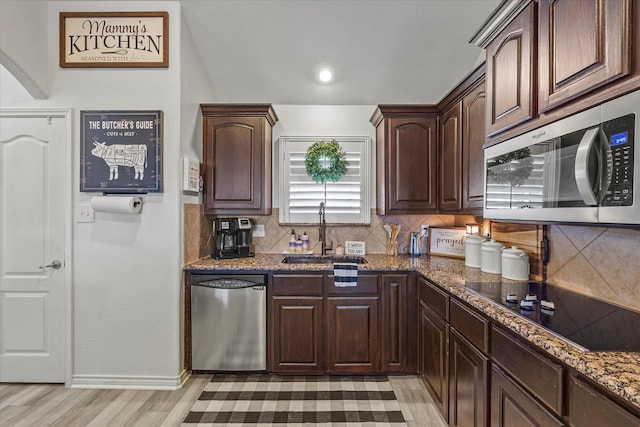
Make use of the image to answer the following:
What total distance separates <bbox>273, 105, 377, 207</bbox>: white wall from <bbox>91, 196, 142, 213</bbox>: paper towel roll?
142 cm

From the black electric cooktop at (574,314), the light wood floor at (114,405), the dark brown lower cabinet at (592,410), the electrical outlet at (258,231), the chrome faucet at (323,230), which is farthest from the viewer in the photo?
the electrical outlet at (258,231)

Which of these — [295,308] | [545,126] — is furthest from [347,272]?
[545,126]

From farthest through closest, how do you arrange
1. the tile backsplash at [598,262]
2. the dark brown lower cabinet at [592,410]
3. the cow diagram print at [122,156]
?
the cow diagram print at [122,156]
the tile backsplash at [598,262]
the dark brown lower cabinet at [592,410]

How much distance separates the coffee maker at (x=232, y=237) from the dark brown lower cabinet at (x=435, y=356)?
1.71 metres

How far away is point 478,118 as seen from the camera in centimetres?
242

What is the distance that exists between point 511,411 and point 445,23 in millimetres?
2774

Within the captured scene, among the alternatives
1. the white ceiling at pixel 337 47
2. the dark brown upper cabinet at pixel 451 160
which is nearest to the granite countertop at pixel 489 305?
the dark brown upper cabinet at pixel 451 160

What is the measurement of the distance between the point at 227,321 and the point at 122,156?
61.7 inches

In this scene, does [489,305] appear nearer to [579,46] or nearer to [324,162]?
[579,46]

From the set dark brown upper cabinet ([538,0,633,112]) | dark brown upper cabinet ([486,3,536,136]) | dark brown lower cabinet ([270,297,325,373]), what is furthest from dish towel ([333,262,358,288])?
dark brown upper cabinet ([538,0,633,112])

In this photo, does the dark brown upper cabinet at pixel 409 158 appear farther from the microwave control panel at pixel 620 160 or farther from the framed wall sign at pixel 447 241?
the microwave control panel at pixel 620 160

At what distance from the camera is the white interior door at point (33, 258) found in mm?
2742

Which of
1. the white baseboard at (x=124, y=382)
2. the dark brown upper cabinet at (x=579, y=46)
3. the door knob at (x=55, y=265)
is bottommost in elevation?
the white baseboard at (x=124, y=382)

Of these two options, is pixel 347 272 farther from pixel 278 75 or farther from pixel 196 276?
pixel 278 75
